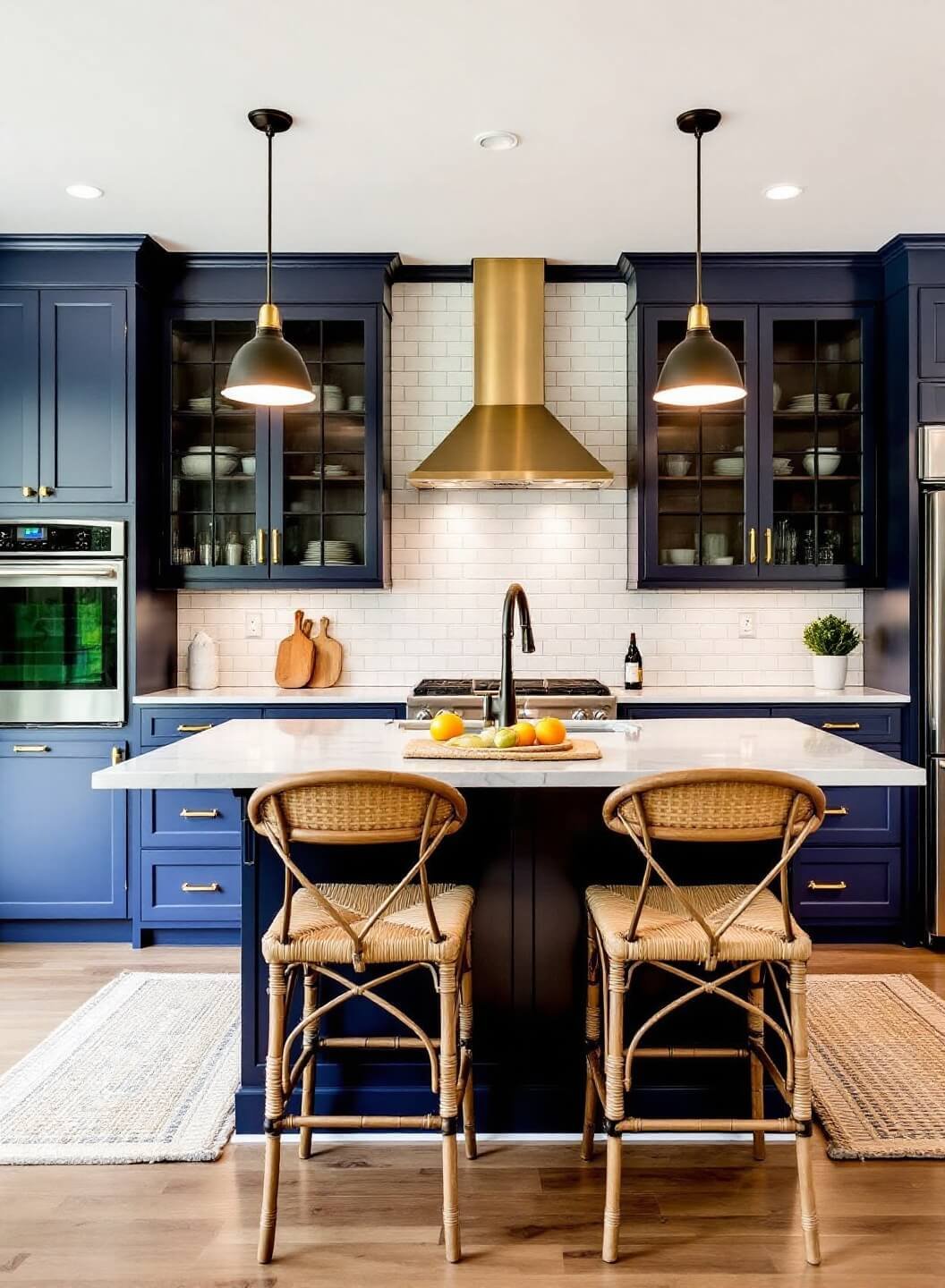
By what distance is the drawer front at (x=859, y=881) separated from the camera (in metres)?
4.04

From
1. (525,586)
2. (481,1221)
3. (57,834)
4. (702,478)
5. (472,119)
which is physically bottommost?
(481,1221)

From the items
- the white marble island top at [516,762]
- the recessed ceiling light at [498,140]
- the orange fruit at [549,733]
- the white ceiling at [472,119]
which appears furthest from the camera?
the recessed ceiling light at [498,140]

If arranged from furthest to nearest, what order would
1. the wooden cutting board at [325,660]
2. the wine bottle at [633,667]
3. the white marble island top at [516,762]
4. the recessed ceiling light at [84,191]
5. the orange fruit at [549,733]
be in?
the wooden cutting board at [325,660] < the wine bottle at [633,667] < the recessed ceiling light at [84,191] < the orange fruit at [549,733] < the white marble island top at [516,762]

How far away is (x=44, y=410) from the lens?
4098 mm

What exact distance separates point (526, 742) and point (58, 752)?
8.09 ft

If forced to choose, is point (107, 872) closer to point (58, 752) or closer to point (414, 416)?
point (58, 752)

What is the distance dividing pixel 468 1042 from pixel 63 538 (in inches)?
109

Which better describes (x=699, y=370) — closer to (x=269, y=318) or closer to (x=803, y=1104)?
(x=269, y=318)

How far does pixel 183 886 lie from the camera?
403 cm

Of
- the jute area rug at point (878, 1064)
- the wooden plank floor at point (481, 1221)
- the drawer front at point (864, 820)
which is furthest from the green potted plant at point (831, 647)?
the wooden plank floor at point (481, 1221)

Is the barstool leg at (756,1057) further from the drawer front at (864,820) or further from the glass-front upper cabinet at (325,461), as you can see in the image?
the glass-front upper cabinet at (325,461)

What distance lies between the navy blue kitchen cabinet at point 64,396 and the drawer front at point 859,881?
10.7 feet

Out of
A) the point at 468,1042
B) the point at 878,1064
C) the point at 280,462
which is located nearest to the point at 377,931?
the point at 468,1042

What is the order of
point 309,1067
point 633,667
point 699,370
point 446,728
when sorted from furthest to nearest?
point 633,667 → point 699,370 → point 446,728 → point 309,1067
